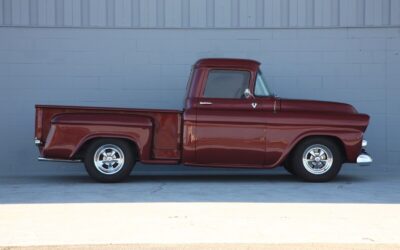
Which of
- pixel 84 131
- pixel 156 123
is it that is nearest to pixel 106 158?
pixel 84 131

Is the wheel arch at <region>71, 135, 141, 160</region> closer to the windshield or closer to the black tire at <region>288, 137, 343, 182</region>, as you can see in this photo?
the windshield

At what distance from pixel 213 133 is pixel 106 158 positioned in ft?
6.02

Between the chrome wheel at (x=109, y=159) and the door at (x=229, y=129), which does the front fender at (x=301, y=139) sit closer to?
the door at (x=229, y=129)

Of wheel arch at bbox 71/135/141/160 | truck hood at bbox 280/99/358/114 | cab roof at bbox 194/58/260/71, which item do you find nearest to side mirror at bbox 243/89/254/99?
cab roof at bbox 194/58/260/71

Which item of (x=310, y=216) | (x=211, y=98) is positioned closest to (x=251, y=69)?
(x=211, y=98)

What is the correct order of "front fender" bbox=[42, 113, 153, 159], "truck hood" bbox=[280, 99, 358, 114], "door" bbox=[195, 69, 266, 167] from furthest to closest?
"truck hood" bbox=[280, 99, 358, 114] < "door" bbox=[195, 69, 266, 167] < "front fender" bbox=[42, 113, 153, 159]

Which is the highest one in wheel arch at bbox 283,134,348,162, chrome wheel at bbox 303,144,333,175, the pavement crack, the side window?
the side window

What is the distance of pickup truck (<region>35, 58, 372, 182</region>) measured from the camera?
11.1 metres

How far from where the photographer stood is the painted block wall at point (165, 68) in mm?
13766

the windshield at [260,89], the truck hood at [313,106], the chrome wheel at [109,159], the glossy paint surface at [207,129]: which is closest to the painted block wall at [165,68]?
the truck hood at [313,106]

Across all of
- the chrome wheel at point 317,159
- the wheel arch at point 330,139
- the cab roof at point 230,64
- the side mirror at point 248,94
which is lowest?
the chrome wheel at point 317,159

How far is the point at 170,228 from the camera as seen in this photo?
301 inches

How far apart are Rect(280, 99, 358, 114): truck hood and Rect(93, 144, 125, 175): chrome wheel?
9.34 ft

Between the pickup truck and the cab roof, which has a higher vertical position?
the cab roof
